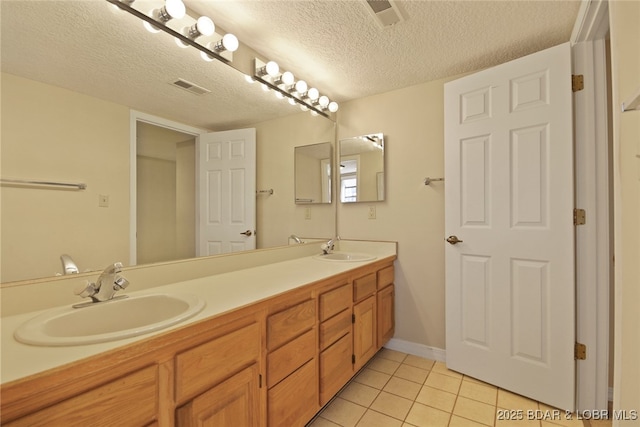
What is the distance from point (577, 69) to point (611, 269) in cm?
116

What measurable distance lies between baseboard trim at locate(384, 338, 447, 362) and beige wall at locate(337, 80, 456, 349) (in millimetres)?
33

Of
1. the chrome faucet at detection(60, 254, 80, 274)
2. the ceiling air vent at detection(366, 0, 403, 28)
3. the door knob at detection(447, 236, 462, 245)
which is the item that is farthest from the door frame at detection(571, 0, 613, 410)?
the chrome faucet at detection(60, 254, 80, 274)

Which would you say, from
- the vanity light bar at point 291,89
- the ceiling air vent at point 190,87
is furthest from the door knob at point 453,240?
the ceiling air vent at point 190,87

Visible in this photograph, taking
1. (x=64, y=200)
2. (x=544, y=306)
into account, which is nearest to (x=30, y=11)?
(x=64, y=200)

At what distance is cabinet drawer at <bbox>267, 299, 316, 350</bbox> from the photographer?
3.84ft

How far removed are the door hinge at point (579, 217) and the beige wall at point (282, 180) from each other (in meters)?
1.71

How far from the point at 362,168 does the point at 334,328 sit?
1.44 meters

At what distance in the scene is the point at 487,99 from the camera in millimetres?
1897

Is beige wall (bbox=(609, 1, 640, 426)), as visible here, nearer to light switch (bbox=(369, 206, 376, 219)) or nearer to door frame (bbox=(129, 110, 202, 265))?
light switch (bbox=(369, 206, 376, 219))

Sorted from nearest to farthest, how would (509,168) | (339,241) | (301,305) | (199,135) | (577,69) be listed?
1. (301,305)
2. (199,135)
3. (577,69)
4. (509,168)
5. (339,241)

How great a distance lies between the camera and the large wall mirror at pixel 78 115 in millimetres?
931

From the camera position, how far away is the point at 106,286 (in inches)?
40.1

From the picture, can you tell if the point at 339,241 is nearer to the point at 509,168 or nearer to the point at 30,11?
the point at 509,168

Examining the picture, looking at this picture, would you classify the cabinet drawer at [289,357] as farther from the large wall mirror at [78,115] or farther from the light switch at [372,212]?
the light switch at [372,212]
